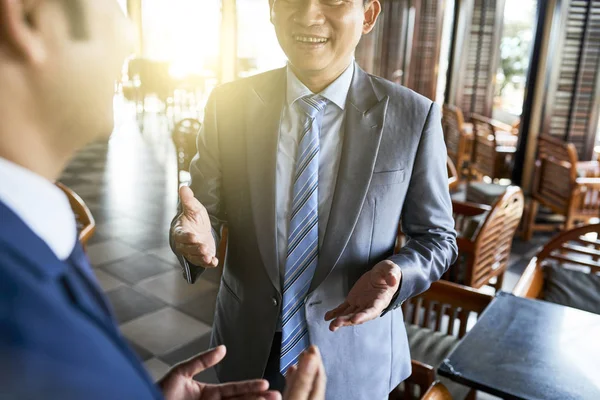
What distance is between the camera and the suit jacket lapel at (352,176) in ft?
3.75

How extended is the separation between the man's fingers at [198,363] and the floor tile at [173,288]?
261cm

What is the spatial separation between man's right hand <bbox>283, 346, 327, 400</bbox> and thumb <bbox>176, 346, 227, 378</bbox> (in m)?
0.16

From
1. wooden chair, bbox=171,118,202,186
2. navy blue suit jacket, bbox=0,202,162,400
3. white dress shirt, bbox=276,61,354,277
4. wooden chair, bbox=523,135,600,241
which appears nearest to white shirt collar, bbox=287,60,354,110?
white dress shirt, bbox=276,61,354,277

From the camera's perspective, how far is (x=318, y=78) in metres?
1.18

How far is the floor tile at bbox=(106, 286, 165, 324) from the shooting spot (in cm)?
314

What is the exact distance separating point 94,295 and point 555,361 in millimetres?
1427

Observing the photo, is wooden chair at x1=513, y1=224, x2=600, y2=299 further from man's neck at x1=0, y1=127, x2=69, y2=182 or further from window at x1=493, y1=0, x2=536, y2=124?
window at x1=493, y1=0, x2=536, y2=124

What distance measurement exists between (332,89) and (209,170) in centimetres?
33

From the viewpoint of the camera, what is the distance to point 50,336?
0.33 meters

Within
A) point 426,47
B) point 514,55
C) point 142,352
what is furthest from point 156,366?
point 514,55

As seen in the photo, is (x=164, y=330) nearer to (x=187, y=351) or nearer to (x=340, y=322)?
(x=187, y=351)

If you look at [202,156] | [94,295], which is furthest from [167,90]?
[94,295]

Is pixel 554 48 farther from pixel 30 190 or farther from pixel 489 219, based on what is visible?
pixel 30 190

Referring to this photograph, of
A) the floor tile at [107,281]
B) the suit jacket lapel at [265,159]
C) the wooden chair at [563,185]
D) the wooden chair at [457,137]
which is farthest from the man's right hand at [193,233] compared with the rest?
the wooden chair at [457,137]
